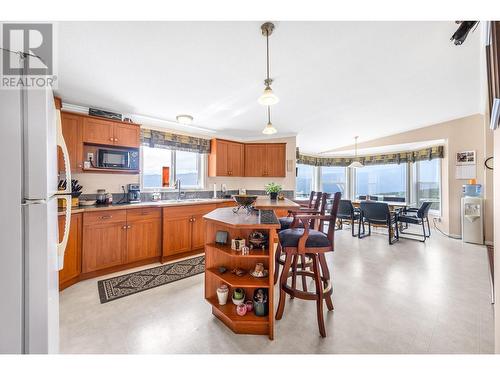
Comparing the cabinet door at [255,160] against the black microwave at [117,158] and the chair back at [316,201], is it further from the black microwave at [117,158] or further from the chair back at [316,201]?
the black microwave at [117,158]

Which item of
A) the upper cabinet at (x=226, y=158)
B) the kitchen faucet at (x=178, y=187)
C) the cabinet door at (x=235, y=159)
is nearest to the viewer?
the kitchen faucet at (x=178, y=187)

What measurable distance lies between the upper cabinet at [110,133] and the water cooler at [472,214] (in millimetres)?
6265

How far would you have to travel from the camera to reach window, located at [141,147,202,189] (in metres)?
3.55

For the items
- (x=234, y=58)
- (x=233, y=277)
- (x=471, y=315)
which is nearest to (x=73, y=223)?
(x=233, y=277)

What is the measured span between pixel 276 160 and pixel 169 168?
2244 mm

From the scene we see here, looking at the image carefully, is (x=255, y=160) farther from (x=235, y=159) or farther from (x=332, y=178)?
(x=332, y=178)

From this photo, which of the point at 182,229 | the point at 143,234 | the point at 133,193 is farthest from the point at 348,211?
the point at 133,193

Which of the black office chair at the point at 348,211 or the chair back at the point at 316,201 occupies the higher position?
the chair back at the point at 316,201

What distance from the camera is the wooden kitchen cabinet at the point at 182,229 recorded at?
2.98m

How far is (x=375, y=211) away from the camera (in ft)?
14.1

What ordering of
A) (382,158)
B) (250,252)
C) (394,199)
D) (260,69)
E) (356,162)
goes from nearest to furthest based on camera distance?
1. (250,252)
2. (260,69)
3. (356,162)
4. (394,199)
5. (382,158)

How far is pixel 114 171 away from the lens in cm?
297

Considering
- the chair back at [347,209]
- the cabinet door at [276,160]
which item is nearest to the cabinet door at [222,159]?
the cabinet door at [276,160]
